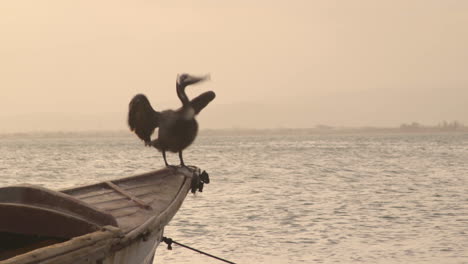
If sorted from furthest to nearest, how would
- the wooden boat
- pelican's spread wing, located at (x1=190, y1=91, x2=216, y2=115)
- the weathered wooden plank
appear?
pelican's spread wing, located at (x1=190, y1=91, x2=216, y2=115)
the weathered wooden plank
the wooden boat

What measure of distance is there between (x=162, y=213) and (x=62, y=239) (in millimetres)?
1759

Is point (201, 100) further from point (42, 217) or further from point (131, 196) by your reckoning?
point (42, 217)

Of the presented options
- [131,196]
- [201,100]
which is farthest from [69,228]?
[201,100]

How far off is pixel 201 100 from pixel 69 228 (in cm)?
555

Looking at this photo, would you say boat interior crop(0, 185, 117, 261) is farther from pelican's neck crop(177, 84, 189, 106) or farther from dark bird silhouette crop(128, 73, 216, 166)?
pelican's neck crop(177, 84, 189, 106)

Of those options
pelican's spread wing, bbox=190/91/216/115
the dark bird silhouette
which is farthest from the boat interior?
pelican's spread wing, bbox=190/91/216/115

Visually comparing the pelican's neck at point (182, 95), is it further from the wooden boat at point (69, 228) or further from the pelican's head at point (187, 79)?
the wooden boat at point (69, 228)

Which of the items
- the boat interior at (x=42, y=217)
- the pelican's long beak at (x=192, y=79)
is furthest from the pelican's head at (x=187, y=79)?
the boat interior at (x=42, y=217)

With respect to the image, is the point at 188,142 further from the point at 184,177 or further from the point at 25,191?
the point at 25,191

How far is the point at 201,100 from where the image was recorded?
12570mm

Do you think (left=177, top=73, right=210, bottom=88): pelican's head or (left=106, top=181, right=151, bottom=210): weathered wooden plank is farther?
(left=177, top=73, right=210, bottom=88): pelican's head

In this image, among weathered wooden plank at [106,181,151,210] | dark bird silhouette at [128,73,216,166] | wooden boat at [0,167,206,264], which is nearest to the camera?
wooden boat at [0,167,206,264]

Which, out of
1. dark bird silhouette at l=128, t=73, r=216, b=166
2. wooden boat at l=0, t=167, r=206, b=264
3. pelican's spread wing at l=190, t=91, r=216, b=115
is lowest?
wooden boat at l=0, t=167, r=206, b=264

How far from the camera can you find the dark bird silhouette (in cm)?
1212
